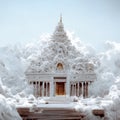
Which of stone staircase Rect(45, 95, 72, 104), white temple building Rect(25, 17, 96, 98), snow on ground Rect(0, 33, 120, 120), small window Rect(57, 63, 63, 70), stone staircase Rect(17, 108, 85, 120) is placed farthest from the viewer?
small window Rect(57, 63, 63, 70)

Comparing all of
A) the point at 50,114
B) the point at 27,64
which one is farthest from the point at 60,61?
the point at 50,114

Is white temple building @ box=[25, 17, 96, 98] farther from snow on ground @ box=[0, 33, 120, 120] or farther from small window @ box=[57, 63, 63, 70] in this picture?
snow on ground @ box=[0, 33, 120, 120]

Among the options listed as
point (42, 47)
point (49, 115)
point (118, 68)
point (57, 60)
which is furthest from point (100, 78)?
point (49, 115)

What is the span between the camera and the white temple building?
16.1m

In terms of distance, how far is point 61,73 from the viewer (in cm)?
1628

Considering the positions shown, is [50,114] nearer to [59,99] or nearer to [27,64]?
[59,99]

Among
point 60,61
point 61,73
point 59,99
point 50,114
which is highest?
point 60,61

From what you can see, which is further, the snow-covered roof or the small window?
the small window

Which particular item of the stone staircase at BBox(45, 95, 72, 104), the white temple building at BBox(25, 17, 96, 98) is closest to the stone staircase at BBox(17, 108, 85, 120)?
the stone staircase at BBox(45, 95, 72, 104)

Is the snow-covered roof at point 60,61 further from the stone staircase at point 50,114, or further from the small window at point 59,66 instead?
the stone staircase at point 50,114

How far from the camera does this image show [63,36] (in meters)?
17.0

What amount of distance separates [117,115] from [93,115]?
0.60 meters

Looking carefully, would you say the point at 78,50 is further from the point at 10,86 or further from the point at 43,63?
the point at 10,86

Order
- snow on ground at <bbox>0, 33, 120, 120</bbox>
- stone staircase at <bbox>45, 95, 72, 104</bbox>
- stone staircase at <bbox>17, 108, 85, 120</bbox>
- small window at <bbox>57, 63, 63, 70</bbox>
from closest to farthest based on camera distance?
stone staircase at <bbox>17, 108, 85, 120</bbox>, stone staircase at <bbox>45, 95, 72, 104</bbox>, snow on ground at <bbox>0, 33, 120, 120</bbox>, small window at <bbox>57, 63, 63, 70</bbox>
